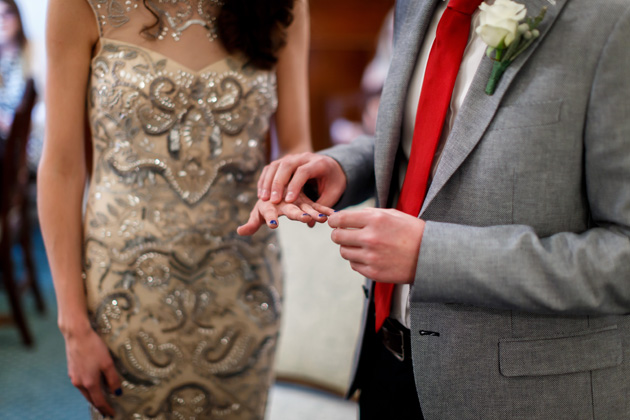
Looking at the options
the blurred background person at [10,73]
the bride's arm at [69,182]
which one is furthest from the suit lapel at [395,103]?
the blurred background person at [10,73]

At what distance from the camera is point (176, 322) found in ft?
4.51

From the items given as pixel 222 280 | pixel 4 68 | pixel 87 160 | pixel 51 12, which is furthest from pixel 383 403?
pixel 4 68

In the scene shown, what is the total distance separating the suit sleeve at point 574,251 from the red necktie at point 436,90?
0.52 ft

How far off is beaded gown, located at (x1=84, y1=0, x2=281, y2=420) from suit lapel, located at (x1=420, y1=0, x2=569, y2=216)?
23.5 inches

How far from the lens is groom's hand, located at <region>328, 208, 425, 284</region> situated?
908mm

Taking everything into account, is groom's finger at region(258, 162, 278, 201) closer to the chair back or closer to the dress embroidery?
the dress embroidery

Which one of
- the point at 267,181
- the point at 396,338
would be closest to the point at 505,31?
the point at 267,181

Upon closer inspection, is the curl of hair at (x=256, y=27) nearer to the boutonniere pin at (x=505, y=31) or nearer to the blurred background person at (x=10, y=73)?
the boutonniere pin at (x=505, y=31)

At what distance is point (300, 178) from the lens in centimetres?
111

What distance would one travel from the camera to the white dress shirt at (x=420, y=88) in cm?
103

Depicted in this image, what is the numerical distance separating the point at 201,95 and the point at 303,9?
1.29 feet

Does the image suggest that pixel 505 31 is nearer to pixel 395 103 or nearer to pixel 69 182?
pixel 395 103

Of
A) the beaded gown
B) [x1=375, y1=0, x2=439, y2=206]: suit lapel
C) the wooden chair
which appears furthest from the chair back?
[x1=375, y1=0, x2=439, y2=206]: suit lapel

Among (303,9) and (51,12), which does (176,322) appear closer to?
(51,12)
